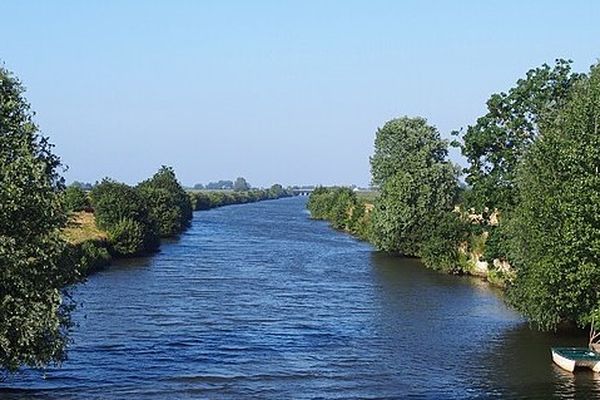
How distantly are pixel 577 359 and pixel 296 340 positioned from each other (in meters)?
12.5

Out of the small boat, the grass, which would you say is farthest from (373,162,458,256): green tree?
the small boat

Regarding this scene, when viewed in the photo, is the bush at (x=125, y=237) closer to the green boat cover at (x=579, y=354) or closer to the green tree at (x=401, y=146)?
the green tree at (x=401, y=146)

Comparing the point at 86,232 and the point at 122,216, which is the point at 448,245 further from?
the point at 86,232

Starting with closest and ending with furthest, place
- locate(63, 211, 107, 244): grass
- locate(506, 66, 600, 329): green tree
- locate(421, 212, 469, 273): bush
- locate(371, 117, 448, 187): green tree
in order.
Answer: locate(506, 66, 600, 329): green tree → locate(421, 212, 469, 273): bush → locate(63, 211, 107, 244): grass → locate(371, 117, 448, 187): green tree

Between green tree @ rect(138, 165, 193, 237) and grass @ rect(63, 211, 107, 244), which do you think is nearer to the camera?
grass @ rect(63, 211, 107, 244)

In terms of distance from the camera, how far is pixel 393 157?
91562 millimetres

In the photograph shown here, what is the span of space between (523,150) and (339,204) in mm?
85188

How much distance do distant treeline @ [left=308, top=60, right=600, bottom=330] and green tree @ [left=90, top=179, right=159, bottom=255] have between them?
22.2m

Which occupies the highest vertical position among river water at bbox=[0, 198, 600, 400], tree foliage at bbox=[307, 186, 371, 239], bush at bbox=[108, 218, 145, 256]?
tree foliage at bbox=[307, 186, 371, 239]

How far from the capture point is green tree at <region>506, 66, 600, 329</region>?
111ft

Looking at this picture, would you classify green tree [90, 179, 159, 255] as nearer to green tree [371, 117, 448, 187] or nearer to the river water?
the river water

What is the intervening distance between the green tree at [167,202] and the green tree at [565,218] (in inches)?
2361

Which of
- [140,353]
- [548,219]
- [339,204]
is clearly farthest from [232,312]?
[339,204]

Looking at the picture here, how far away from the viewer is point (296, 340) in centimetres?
3878
